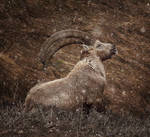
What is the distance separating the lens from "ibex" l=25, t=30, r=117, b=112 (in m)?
6.45

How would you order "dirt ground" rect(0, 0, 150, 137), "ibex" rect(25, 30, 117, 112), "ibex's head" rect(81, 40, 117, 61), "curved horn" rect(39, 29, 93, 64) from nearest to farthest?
"ibex" rect(25, 30, 117, 112)
"curved horn" rect(39, 29, 93, 64)
"ibex's head" rect(81, 40, 117, 61)
"dirt ground" rect(0, 0, 150, 137)

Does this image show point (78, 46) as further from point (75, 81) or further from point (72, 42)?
point (75, 81)

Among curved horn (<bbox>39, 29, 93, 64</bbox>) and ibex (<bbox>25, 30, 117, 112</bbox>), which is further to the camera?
curved horn (<bbox>39, 29, 93, 64</bbox>)

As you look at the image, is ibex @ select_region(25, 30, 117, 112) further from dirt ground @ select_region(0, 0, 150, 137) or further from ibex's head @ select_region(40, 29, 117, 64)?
dirt ground @ select_region(0, 0, 150, 137)

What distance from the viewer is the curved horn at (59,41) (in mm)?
7168

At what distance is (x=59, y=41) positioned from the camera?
7445mm

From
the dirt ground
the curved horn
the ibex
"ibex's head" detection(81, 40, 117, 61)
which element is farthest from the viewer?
the dirt ground

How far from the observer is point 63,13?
1031 centimetres

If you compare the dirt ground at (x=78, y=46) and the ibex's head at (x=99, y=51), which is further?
the dirt ground at (x=78, y=46)

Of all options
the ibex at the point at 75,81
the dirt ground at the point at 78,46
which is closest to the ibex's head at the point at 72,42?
the ibex at the point at 75,81

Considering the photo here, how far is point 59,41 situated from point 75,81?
4.25ft

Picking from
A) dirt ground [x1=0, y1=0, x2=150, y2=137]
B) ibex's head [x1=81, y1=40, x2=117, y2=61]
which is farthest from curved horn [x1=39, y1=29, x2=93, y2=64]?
dirt ground [x1=0, y1=0, x2=150, y2=137]

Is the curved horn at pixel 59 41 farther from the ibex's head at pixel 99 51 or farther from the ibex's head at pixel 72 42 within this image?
the ibex's head at pixel 99 51

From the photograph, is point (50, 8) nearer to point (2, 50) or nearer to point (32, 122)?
point (2, 50)
